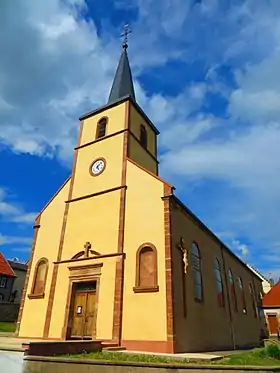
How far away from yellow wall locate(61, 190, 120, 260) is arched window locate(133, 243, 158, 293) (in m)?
1.47

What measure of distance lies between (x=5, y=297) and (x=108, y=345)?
31879 mm

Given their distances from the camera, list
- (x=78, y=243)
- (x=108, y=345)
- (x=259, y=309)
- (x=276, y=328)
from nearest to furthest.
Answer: (x=108, y=345) → (x=78, y=243) → (x=259, y=309) → (x=276, y=328)

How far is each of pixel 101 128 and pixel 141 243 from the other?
9.35 metres

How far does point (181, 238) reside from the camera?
1470 cm

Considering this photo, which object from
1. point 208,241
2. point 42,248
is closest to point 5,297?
point 42,248

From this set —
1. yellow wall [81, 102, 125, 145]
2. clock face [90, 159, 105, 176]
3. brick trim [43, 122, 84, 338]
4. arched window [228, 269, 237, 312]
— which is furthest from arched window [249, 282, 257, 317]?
yellow wall [81, 102, 125, 145]

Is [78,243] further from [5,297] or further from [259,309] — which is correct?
[5,297]

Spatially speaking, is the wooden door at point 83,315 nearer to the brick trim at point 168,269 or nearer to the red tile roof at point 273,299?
the brick trim at point 168,269

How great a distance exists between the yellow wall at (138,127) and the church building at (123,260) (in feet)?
0.48

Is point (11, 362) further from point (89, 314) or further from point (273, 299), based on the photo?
point (273, 299)

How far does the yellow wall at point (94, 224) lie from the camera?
15231 millimetres

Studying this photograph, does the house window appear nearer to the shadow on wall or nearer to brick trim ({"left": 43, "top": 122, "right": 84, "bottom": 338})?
the shadow on wall

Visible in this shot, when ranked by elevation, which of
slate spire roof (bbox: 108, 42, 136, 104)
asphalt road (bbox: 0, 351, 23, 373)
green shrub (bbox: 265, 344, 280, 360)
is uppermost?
slate spire roof (bbox: 108, 42, 136, 104)

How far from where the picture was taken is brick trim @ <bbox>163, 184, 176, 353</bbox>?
11727mm
